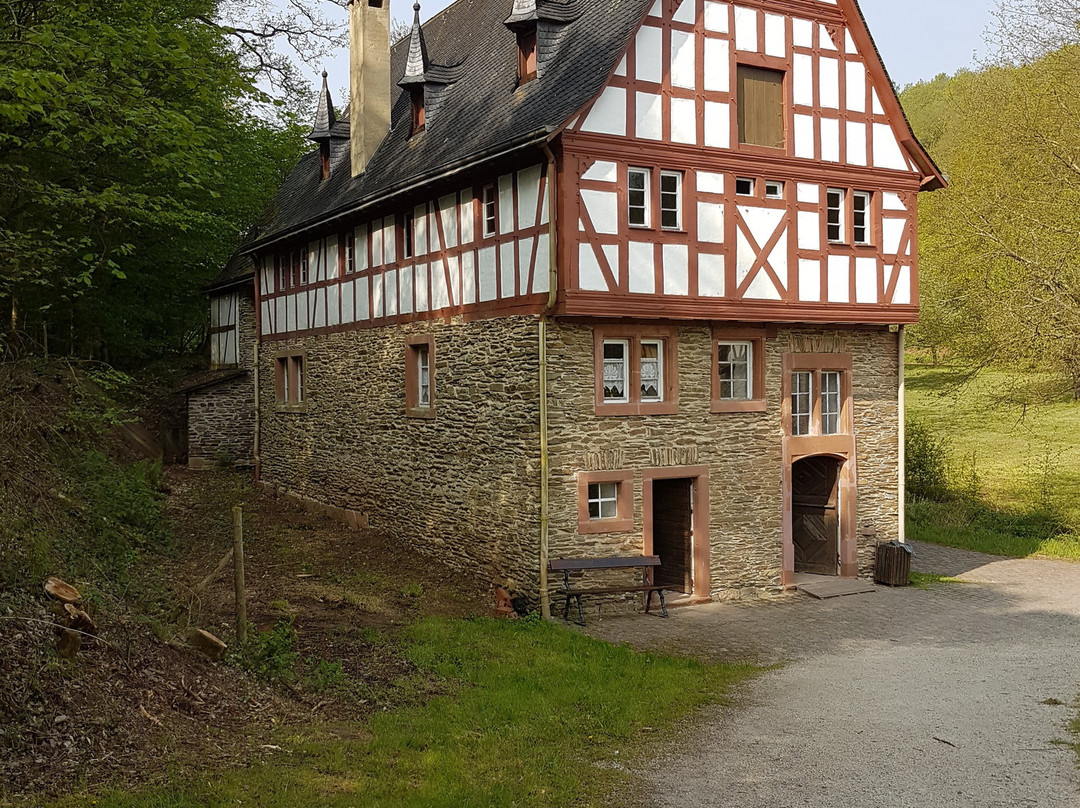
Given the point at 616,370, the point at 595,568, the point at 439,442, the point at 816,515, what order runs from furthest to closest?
the point at 816,515, the point at 439,442, the point at 616,370, the point at 595,568

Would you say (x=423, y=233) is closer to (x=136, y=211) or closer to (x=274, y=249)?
(x=136, y=211)

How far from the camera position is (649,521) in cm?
1420

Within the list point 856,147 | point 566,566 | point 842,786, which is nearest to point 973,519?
point 856,147

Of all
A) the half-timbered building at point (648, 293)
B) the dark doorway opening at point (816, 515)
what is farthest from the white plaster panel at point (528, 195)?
the dark doorway opening at point (816, 515)

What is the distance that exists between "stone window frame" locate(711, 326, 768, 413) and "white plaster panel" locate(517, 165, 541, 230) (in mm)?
3256

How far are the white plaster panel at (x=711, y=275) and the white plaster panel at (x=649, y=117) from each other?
1807 millimetres

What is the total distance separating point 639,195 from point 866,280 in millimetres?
4421

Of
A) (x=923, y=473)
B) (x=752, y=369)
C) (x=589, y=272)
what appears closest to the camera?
(x=589, y=272)

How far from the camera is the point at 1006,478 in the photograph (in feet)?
85.5

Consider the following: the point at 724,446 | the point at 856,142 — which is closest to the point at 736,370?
the point at 724,446

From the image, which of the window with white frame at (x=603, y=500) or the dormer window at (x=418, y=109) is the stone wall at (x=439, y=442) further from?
the dormer window at (x=418, y=109)

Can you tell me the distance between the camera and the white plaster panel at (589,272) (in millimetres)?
13227

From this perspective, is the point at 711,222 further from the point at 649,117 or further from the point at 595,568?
the point at 595,568

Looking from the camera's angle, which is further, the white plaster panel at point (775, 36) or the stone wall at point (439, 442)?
the white plaster panel at point (775, 36)
